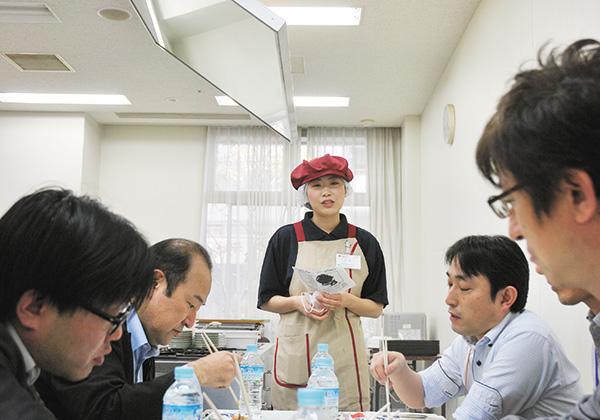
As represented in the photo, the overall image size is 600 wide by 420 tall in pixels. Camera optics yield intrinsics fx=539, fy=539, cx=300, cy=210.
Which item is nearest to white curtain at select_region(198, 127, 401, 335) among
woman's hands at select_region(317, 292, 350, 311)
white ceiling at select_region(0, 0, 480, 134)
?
white ceiling at select_region(0, 0, 480, 134)

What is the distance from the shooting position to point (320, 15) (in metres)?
3.56

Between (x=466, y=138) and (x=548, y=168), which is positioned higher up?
(x=466, y=138)

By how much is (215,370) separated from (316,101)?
13.4 ft

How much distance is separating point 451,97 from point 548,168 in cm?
362

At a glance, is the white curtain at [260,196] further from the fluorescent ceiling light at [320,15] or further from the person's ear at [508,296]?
the person's ear at [508,296]

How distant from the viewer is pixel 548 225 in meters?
0.72

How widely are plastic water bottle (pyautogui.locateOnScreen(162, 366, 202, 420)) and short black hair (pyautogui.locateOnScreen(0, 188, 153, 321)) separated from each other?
357 mm

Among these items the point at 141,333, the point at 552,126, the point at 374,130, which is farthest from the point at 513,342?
the point at 374,130

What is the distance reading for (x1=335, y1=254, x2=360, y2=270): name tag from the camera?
2345 mm

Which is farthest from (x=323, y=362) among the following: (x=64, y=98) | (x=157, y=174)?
(x=157, y=174)

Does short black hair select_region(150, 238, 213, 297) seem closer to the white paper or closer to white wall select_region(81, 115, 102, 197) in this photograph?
the white paper

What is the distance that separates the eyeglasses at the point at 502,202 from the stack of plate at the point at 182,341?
282cm

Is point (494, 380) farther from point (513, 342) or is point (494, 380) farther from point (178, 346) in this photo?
point (178, 346)

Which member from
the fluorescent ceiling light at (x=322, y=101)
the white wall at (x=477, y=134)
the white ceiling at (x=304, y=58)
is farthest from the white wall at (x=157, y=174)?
the white wall at (x=477, y=134)
